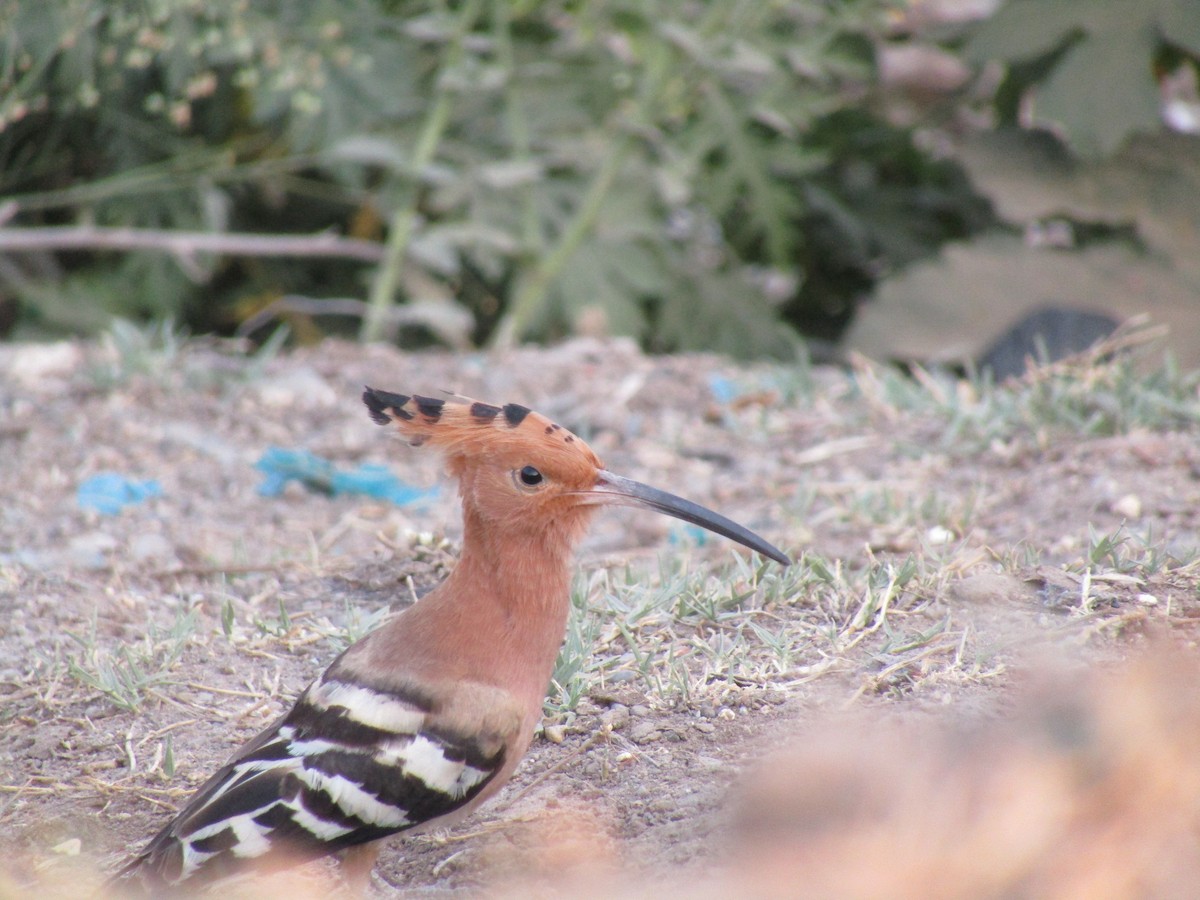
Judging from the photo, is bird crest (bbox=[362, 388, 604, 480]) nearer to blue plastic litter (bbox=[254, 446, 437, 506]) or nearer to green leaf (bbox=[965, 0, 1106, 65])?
blue plastic litter (bbox=[254, 446, 437, 506])

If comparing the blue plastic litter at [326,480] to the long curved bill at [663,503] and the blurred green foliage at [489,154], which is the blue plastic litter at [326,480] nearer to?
the blurred green foliage at [489,154]

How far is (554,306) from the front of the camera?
5.14 meters

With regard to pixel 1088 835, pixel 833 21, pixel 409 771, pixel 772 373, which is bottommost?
pixel 772 373

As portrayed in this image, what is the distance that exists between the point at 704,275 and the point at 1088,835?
13.8ft

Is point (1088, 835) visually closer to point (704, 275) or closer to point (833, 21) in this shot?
point (833, 21)

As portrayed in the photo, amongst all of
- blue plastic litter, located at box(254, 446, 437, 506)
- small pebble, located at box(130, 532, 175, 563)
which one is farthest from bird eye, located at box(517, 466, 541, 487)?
blue plastic litter, located at box(254, 446, 437, 506)

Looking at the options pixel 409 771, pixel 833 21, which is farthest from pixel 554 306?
pixel 409 771

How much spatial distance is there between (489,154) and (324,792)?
138 inches

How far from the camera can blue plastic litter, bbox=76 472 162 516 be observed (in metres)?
3.50

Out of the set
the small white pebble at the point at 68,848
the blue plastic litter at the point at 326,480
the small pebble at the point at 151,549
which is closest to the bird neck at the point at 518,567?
the small white pebble at the point at 68,848

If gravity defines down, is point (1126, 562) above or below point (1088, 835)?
below

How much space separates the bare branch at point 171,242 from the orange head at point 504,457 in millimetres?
2701

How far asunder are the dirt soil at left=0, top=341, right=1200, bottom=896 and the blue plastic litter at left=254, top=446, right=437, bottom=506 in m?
0.05

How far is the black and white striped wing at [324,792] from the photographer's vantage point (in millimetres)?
1970
